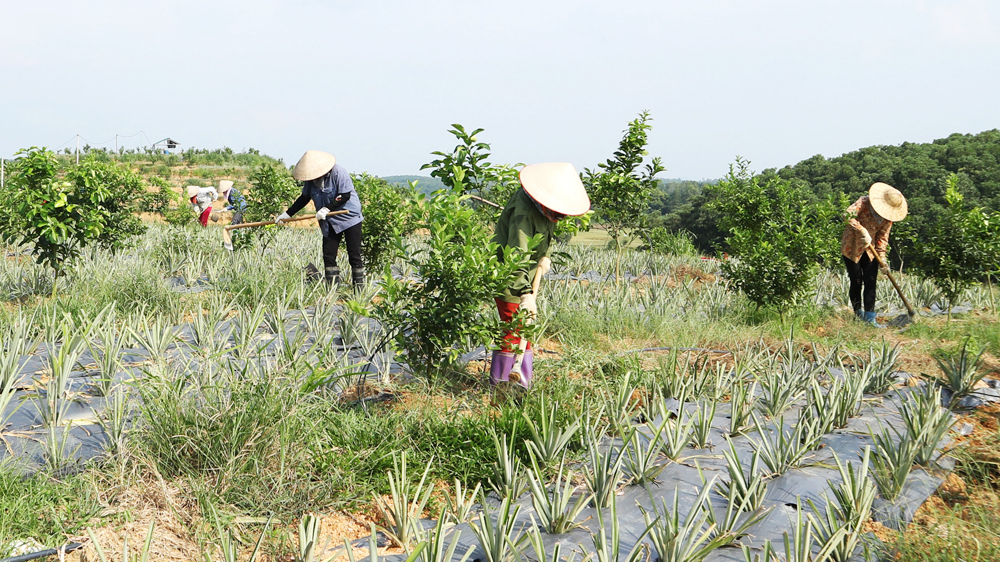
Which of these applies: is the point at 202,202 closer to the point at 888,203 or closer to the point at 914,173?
the point at 888,203

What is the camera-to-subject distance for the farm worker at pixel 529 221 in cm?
332

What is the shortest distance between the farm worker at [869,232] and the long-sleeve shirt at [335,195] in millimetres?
4591

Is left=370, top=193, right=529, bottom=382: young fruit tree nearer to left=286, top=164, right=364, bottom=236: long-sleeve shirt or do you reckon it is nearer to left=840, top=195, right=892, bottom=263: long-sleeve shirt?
left=286, top=164, right=364, bottom=236: long-sleeve shirt

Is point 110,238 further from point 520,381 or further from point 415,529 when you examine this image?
point 415,529

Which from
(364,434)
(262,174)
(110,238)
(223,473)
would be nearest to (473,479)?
(364,434)

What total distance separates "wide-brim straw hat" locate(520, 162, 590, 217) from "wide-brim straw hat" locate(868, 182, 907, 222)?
12.9 ft

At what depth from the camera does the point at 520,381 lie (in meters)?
3.49

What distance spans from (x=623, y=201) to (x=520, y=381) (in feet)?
13.3

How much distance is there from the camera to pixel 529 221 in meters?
3.42

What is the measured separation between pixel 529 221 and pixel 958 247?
201 inches

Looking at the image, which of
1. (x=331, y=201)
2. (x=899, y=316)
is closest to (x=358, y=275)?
(x=331, y=201)

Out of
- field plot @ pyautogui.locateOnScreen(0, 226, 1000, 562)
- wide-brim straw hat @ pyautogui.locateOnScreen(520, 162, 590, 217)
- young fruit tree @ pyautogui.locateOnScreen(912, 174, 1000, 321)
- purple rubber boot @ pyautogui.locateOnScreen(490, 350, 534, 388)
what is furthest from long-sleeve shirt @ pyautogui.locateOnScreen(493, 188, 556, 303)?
young fruit tree @ pyautogui.locateOnScreen(912, 174, 1000, 321)

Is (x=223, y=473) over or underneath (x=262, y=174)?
underneath

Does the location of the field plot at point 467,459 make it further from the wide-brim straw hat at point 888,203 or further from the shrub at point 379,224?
the shrub at point 379,224
